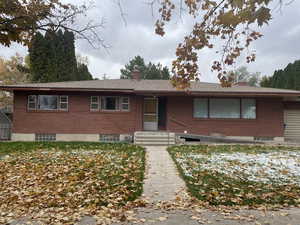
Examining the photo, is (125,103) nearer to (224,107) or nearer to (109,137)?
(109,137)

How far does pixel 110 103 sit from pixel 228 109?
288 inches

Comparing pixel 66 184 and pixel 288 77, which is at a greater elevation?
pixel 288 77

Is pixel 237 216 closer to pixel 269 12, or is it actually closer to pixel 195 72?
pixel 195 72

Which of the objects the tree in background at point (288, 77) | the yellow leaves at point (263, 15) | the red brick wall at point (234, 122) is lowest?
the red brick wall at point (234, 122)

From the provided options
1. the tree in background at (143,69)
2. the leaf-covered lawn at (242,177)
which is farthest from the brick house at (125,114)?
the tree in background at (143,69)

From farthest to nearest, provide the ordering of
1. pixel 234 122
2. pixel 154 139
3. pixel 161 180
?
1. pixel 234 122
2. pixel 154 139
3. pixel 161 180

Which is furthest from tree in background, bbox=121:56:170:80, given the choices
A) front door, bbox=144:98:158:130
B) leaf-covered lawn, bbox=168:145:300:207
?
leaf-covered lawn, bbox=168:145:300:207

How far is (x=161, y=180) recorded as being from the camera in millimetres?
5559

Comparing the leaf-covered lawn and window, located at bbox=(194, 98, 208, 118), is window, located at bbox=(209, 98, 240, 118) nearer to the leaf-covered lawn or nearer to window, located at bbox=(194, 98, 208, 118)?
window, located at bbox=(194, 98, 208, 118)

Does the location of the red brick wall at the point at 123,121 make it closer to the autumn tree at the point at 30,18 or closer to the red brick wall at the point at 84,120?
the red brick wall at the point at 84,120

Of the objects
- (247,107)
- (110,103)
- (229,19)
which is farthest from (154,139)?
(229,19)

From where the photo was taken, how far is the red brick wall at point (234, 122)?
13188mm

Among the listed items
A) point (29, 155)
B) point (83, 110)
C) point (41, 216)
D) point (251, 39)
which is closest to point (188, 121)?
point (83, 110)

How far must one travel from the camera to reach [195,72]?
432cm
